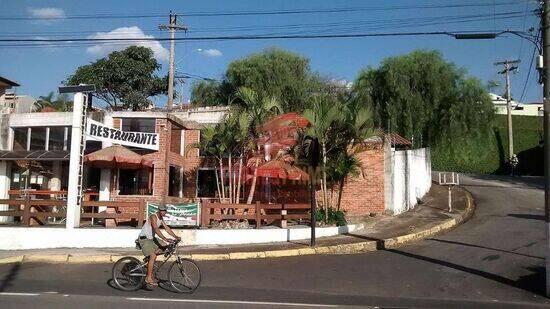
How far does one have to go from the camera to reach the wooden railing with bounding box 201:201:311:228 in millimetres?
18094

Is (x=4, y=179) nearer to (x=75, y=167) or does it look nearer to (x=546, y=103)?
(x=75, y=167)

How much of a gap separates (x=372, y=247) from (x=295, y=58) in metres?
27.9

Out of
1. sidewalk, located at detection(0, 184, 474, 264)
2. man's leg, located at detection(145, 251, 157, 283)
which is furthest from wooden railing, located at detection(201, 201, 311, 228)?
man's leg, located at detection(145, 251, 157, 283)

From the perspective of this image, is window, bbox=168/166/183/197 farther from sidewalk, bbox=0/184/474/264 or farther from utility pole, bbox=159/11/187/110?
utility pole, bbox=159/11/187/110

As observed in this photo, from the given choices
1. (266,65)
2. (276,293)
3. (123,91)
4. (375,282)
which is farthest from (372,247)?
(123,91)

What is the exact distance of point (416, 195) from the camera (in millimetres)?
25969

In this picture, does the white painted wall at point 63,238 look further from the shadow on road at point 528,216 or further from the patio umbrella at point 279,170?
the shadow on road at point 528,216

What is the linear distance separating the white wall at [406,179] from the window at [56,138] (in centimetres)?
1312

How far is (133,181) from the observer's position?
882 inches

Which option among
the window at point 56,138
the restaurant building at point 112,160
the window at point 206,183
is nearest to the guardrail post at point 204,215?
the restaurant building at point 112,160

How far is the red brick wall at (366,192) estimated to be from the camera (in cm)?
2200

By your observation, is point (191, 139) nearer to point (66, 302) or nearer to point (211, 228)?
point (211, 228)

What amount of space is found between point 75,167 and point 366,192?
10.8 m

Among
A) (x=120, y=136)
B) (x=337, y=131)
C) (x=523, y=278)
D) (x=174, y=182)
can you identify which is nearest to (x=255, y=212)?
(x=337, y=131)
